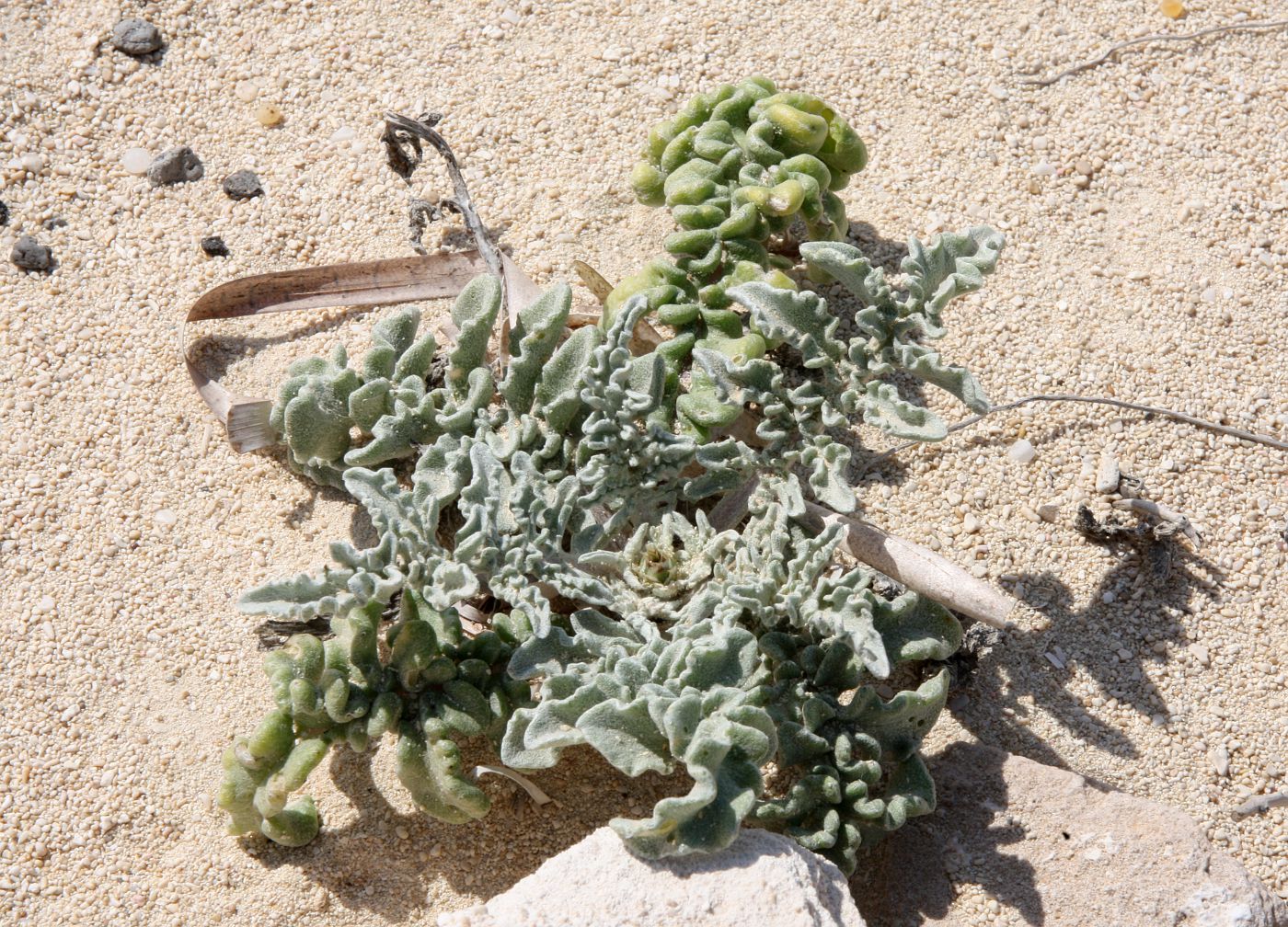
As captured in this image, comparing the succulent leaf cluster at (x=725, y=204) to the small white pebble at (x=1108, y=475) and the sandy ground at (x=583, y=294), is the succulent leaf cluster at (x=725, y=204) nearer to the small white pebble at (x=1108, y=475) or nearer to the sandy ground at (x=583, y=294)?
the sandy ground at (x=583, y=294)

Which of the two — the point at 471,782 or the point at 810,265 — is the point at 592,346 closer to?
the point at 810,265

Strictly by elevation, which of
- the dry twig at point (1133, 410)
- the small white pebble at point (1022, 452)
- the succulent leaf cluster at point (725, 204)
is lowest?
the small white pebble at point (1022, 452)

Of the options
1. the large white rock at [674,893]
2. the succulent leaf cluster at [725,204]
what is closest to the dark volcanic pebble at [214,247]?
the succulent leaf cluster at [725,204]

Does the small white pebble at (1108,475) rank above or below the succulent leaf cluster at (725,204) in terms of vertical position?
below

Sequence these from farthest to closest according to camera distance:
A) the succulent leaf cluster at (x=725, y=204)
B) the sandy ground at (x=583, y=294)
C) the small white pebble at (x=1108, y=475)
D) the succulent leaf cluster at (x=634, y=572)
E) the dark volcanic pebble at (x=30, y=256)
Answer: the dark volcanic pebble at (x=30, y=256), the small white pebble at (x=1108, y=475), the succulent leaf cluster at (x=725, y=204), the sandy ground at (x=583, y=294), the succulent leaf cluster at (x=634, y=572)

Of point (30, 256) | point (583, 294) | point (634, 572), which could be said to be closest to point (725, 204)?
point (583, 294)

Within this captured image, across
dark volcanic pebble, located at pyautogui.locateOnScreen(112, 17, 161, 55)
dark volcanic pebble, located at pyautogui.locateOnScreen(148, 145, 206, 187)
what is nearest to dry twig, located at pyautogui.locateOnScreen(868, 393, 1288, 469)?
dark volcanic pebble, located at pyautogui.locateOnScreen(148, 145, 206, 187)

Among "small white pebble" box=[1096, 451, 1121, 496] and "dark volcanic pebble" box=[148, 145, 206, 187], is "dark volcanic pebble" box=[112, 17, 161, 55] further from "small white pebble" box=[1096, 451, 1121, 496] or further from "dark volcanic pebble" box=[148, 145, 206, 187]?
"small white pebble" box=[1096, 451, 1121, 496]
